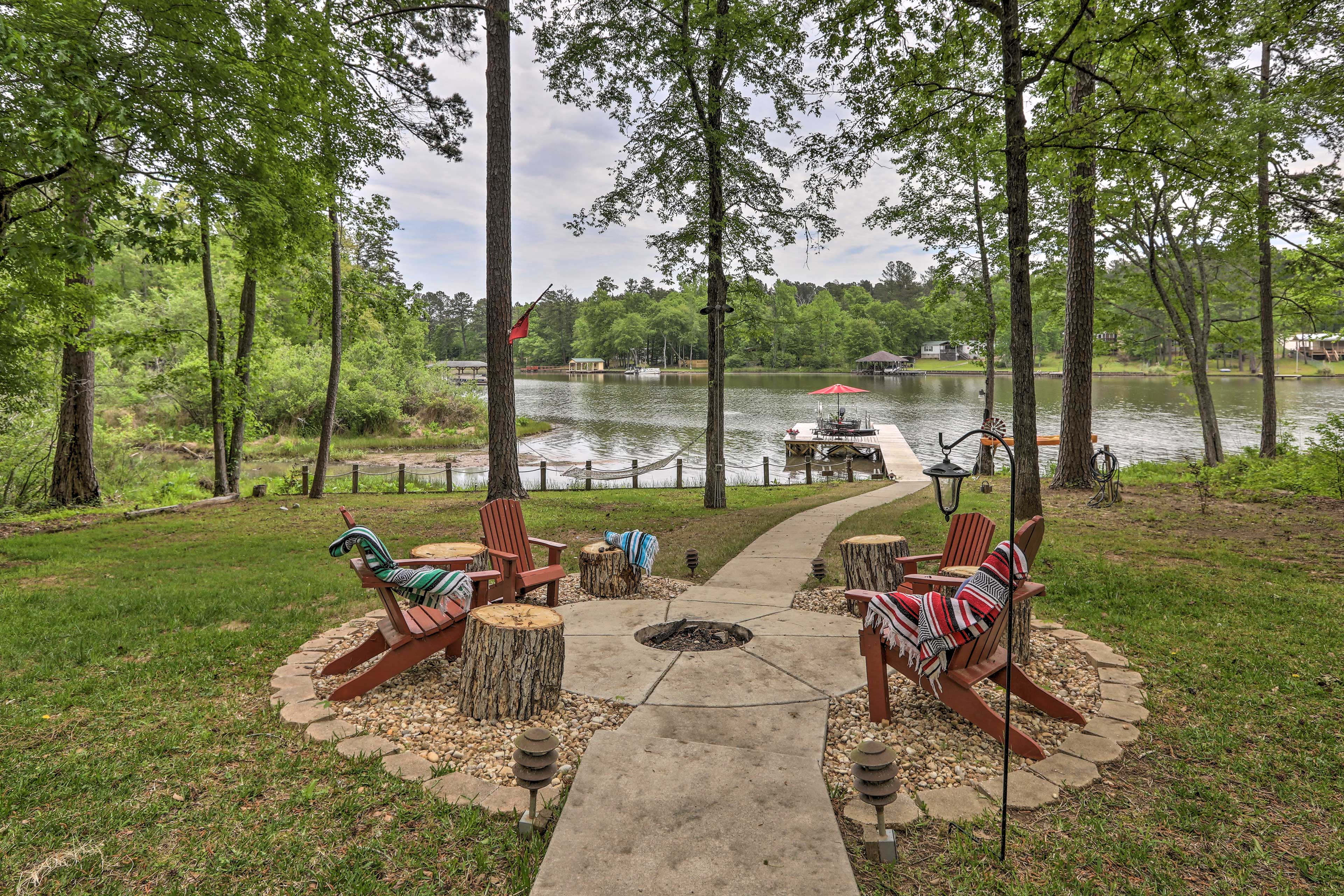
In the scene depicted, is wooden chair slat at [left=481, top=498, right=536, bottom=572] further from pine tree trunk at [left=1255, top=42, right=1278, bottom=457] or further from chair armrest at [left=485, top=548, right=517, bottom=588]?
pine tree trunk at [left=1255, top=42, right=1278, bottom=457]

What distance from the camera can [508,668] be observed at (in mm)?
3176

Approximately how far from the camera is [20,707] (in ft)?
10.7

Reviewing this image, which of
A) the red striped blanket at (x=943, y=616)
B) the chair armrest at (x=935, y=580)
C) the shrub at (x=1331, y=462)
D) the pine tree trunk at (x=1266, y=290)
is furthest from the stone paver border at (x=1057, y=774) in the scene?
the pine tree trunk at (x=1266, y=290)

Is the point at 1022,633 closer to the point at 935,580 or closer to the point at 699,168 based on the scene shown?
the point at 935,580

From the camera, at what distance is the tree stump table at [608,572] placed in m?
5.41

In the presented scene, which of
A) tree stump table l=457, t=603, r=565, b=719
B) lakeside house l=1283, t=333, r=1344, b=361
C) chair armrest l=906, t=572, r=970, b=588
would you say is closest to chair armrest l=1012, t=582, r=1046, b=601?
chair armrest l=906, t=572, r=970, b=588

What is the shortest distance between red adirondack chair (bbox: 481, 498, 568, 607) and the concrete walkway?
1.07 feet

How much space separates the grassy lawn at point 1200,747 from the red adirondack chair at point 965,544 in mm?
916

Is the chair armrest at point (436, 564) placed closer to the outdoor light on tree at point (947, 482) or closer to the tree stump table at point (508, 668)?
the tree stump table at point (508, 668)

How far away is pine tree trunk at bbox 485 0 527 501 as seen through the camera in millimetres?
8750

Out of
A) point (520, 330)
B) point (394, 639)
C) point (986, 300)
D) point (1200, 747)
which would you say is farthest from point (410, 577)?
point (986, 300)

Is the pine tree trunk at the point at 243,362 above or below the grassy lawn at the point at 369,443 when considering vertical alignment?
above

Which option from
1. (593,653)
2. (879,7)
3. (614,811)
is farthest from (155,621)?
(879,7)

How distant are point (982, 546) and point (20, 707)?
5.65 m
